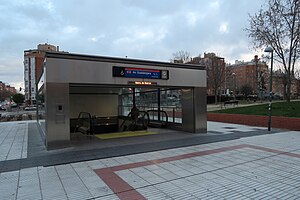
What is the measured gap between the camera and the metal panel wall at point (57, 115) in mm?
7711

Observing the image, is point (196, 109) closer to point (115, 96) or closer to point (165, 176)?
point (165, 176)

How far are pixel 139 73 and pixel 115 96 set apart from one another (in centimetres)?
711

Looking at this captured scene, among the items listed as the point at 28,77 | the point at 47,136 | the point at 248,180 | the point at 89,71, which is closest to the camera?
the point at 248,180

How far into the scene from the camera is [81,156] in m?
6.73

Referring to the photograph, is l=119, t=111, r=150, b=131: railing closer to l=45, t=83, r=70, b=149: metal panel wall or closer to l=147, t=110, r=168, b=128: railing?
l=147, t=110, r=168, b=128: railing

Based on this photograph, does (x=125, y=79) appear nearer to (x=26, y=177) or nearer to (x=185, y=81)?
(x=185, y=81)

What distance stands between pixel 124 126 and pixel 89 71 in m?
6.54

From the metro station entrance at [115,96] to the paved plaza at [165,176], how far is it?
6.56 ft

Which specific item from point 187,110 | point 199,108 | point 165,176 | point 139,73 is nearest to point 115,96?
point 187,110

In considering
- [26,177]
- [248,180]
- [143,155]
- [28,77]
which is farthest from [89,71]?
[28,77]

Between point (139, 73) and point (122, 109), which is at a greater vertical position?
point (139, 73)

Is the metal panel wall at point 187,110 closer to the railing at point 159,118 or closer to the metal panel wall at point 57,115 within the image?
the railing at point 159,118

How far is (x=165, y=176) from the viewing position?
4965mm

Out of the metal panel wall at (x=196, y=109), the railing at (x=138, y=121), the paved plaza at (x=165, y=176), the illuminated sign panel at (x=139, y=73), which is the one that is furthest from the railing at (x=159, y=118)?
the paved plaza at (x=165, y=176)
